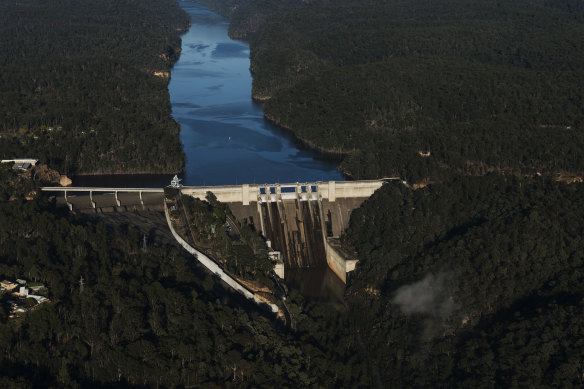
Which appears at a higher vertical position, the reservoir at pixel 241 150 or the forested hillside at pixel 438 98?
the forested hillside at pixel 438 98

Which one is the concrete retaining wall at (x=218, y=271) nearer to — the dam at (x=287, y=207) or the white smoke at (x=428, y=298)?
the dam at (x=287, y=207)

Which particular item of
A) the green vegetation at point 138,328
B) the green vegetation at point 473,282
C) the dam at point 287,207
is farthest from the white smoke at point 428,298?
the dam at point 287,207

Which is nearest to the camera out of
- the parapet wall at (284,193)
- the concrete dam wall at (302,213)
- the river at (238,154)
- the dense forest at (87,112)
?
the river at (238,154)

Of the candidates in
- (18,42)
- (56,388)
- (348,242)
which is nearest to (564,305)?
(348,242)

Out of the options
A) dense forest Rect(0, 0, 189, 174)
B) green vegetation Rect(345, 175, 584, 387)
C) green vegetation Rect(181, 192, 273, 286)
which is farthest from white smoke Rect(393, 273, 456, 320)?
dense forest Rect(0, 0, 189, 174)

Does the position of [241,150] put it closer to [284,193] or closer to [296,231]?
[284,193]

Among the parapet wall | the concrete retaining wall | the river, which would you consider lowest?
the river

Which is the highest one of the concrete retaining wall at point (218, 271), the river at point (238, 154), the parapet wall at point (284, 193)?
the parapet wall at point (284, 193)

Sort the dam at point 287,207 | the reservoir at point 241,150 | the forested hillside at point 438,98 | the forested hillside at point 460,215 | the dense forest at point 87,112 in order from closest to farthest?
the forested hillside at point 460,215 → the reservoir at point 241,150 → the dam at point 287,207 → the forested hillside at point 438,98 → the dense forest at point 87,112

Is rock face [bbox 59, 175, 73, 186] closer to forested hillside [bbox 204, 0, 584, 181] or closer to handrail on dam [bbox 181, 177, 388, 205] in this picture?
handrail on dam [bbox 181, 177, 388, 205]
